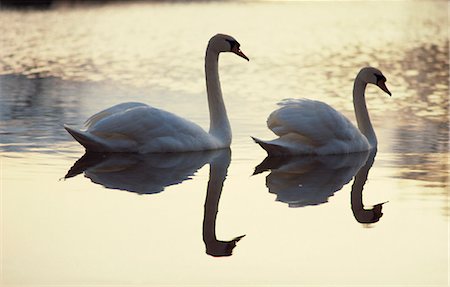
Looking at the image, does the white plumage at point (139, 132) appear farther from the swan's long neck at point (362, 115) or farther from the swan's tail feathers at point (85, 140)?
the swan's long neck at point (362, 115)

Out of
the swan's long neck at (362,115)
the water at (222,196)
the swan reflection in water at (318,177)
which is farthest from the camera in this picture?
the swan's long neck at (362,115)

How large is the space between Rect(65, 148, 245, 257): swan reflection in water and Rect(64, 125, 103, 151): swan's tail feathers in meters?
0.09

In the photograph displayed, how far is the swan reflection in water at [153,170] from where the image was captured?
9.31m

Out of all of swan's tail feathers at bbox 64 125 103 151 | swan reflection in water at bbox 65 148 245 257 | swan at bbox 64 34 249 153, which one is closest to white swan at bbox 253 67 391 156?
swan reflection in water at bbox 65 148 245 257

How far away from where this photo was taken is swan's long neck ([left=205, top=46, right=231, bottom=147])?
11602 millimetres

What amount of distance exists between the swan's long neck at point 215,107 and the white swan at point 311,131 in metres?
Answer: 0.63

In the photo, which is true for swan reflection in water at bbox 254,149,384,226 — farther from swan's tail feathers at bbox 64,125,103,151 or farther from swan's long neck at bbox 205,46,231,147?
swan's tail feathers at bbox 64,125,103,151

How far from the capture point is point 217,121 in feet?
38.3

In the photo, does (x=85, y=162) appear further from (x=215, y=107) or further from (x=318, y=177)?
(x=318, y=177)

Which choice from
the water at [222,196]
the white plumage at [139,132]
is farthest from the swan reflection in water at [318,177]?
the white plumage at [139,132]

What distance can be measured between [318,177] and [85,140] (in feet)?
7.24

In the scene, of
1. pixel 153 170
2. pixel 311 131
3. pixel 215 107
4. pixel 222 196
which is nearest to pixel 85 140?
pixel 153 170

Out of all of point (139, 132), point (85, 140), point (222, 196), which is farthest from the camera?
point (139, 132)

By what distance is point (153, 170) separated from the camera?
10.2 m
